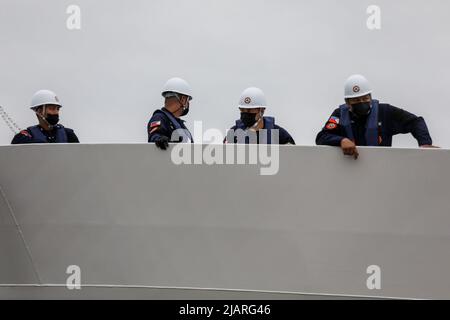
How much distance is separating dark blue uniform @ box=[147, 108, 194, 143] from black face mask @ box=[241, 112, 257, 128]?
0.82 m

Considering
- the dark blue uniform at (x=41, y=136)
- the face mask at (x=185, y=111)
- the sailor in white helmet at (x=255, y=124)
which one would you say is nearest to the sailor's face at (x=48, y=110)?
the dark blue uniform at (x=41, y=136)

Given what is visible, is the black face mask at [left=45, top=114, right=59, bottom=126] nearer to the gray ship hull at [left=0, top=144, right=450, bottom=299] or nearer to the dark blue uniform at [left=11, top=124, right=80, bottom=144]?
the dark blue uniform at [left=11, top=124, right=80, bottom=144]

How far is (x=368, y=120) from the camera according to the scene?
35.4 ft

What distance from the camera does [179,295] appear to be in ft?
32.8

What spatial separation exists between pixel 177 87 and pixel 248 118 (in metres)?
1.01

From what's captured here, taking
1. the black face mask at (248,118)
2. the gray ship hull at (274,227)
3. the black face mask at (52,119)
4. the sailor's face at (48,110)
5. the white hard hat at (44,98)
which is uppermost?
the white hard hat at (44,98)

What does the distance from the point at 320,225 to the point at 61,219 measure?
9.58ft

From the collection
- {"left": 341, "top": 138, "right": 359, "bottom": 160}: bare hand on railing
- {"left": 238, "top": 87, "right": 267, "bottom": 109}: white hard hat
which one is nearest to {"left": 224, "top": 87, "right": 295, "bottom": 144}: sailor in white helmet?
{"left": 238, "top": 87, "right": 267, "bottom": 109}: white hard hat

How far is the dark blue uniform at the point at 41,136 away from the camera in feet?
37.7

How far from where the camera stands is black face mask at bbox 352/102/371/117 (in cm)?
1073

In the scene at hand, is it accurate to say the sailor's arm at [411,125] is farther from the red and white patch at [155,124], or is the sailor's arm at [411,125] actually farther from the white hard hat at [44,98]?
the white hard hat at [44,98]

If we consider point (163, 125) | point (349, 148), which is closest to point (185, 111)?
point (163, 125)
